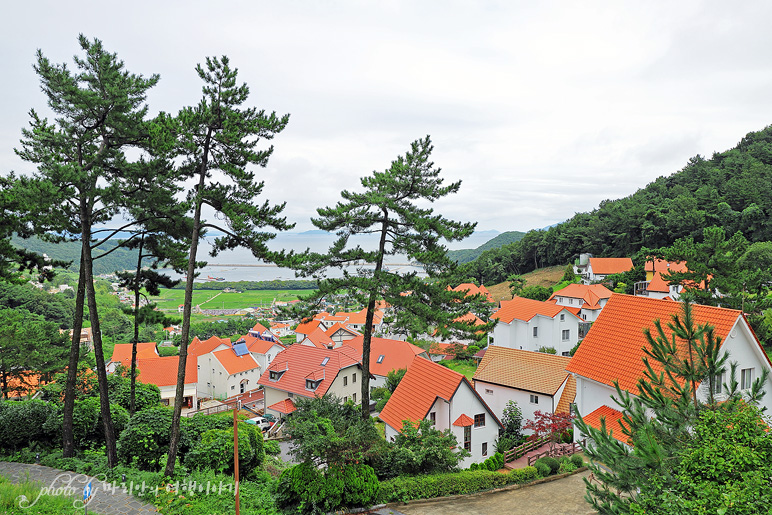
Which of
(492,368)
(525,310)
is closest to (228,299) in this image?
(525,310)

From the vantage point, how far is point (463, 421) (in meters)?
18.7

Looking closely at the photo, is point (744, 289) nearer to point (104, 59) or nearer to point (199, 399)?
point (104, 59)

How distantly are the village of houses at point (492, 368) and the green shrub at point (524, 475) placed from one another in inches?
109

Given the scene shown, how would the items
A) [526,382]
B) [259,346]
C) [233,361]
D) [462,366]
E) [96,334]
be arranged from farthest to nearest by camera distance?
[259,346], [233,361], [462,366], [526,382], [96,334]

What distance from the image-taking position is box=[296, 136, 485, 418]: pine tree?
603 inches

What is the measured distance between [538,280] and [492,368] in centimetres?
6976

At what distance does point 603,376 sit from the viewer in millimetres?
15234

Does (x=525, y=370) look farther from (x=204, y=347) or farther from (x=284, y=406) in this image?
(x=204, y=347)

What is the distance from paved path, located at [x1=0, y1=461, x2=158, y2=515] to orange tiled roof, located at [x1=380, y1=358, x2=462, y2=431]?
10.5 metres

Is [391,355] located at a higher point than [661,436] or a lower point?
lower

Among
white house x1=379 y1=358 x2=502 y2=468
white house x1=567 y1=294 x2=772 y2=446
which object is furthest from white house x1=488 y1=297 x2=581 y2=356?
white house x1=567 y1=294 x2=772 y2=446

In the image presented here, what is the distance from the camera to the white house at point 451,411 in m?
18.7

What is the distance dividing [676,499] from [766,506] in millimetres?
898

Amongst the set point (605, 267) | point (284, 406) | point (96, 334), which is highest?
point (605, 267)
